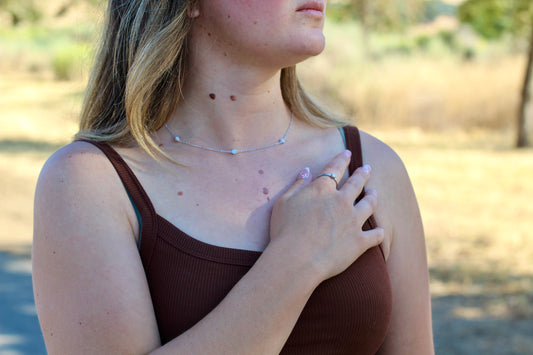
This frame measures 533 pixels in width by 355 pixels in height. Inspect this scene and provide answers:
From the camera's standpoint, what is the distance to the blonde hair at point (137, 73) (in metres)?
1.69

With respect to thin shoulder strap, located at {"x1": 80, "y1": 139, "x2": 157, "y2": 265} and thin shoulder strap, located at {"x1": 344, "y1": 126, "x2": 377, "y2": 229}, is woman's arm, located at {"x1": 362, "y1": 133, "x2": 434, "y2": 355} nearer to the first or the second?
thin shoulder strap, located at {"x1": 344, "y1": 126, "x2": 377, "y2": 229}

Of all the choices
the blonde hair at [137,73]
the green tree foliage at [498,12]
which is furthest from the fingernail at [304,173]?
the green tree foliage at [498,12]

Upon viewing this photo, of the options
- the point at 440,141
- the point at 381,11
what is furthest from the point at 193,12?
the point at 381,11

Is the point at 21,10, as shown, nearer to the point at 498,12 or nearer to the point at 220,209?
the point at 498,12

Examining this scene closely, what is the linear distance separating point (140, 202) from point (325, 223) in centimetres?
43

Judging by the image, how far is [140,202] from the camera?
1523mm

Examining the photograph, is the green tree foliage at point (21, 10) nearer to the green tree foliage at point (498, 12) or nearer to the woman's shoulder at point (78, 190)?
the green tree foliage at point (498, 12)

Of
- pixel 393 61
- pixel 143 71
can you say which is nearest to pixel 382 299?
pixel 143 71

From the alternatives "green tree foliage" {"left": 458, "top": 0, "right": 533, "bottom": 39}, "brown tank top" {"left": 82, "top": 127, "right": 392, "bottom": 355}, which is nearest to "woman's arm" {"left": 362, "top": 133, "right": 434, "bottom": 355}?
"brown tank top" {"left": 82, "top": 127, "right": 392, "bottom": 355}

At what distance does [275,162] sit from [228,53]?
1.01ft

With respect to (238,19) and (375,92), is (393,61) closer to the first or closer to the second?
(375,92)

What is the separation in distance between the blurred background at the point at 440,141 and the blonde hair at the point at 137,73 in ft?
0.61

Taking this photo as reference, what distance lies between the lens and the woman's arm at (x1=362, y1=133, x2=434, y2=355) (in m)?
1.68

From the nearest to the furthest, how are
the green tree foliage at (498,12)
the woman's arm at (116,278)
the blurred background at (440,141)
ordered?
the woman's arm at (116,278) < the blurred background at (440,141) < the green tree foliage at (498,12)
